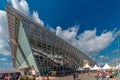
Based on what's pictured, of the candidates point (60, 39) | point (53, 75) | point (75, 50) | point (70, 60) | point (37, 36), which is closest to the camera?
point (37, 36)

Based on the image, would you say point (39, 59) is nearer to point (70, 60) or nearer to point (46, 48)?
point (46, 48)

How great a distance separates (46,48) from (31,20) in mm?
8429

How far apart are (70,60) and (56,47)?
42.9 ft

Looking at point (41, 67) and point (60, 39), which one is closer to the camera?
point (41, 67)

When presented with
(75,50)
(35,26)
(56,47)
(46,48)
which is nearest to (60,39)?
(56,47)

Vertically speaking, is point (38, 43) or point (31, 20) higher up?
point (31, 20)

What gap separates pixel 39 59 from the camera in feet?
153

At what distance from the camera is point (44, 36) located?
48.9m

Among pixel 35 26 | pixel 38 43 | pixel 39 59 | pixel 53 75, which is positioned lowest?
pixel 53 75

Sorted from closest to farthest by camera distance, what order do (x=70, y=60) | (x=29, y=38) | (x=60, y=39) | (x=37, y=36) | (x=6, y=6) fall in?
(x=6, y=6) < (x=29, y=38) < (x=37, y=36) < (x=60, y=39) < (x=70, y=60)

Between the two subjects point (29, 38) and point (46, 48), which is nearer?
point (29, 38)

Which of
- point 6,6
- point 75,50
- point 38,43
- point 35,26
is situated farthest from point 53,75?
point 75,50

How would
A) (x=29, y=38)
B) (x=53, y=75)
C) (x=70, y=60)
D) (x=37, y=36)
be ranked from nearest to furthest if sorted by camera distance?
(x=29, y=38), (x=37, y=36), (x=53, y=75), (x=70, y=60)

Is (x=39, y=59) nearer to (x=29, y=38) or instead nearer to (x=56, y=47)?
(x=29, y=38)
